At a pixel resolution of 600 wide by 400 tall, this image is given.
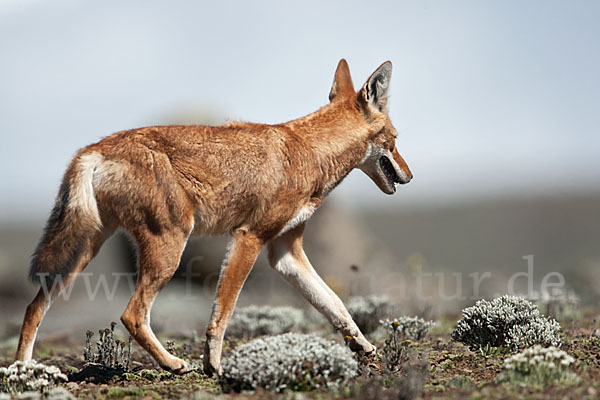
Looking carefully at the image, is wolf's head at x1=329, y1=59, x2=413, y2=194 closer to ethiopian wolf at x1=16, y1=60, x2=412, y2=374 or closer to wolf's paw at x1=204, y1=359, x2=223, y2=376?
ethiopian wolf at x1=16, y1=60, x2=412, y2=374

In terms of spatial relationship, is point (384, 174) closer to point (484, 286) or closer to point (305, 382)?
point (305, 382)

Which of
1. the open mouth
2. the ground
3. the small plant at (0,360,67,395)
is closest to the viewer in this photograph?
the ground

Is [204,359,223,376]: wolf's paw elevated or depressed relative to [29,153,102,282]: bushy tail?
depressed

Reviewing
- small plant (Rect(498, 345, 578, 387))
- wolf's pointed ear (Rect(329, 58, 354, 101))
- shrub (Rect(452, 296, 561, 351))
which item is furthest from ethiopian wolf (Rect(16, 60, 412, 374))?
small plant (Rect(498, 345, 578, 387))

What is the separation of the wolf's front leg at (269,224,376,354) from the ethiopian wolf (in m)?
0.01

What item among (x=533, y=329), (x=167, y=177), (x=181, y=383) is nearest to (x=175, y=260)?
(x=167, y=177)

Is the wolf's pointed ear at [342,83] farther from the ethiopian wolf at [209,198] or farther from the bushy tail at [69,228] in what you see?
the bushy tail at [69,228]

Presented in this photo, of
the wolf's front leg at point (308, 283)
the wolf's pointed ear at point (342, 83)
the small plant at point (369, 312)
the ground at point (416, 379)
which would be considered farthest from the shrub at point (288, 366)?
the small plant at point (369, 312)

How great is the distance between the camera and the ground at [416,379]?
506 cm

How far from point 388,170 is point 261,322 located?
11.9 ft

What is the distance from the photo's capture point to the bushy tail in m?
6.11

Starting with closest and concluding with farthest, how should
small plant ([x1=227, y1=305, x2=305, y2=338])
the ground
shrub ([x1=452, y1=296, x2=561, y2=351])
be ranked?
the ground → shrub ([x1=452, y1=296, x2=561, y2=351]) → small plant ([x1=227, y1=305, x2=305, y2=338])

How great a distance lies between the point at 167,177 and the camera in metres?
6.30

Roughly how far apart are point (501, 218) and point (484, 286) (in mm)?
43590
